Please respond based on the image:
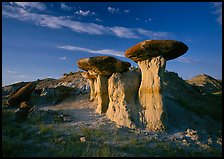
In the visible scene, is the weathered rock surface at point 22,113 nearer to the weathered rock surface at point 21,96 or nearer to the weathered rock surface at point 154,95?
the weathered rock surface at point 21,96

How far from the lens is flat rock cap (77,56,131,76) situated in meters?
12.2

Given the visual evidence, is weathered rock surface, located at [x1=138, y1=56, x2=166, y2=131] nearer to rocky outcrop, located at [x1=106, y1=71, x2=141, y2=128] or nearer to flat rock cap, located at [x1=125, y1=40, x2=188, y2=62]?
flat rock cap, located at [x1=125, y1=40, x2=188, y2=62]

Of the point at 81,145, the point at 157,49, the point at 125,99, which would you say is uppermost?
the point at 157,49

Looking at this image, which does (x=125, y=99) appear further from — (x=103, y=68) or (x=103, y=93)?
(x=103, y=93)

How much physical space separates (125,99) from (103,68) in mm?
2592

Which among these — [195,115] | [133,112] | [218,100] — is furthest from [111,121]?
[218,100]

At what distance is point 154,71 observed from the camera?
1075cm

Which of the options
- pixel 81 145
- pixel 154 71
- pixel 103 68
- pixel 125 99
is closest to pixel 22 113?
pixel 103 68

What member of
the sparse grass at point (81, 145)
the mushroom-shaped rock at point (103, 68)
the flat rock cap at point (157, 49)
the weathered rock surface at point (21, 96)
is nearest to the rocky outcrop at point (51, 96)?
the weathered rock surface at point (21, 96)

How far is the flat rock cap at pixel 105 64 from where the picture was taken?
12.2 meters

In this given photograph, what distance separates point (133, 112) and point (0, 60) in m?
6.71

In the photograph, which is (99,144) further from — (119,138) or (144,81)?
(144,81)

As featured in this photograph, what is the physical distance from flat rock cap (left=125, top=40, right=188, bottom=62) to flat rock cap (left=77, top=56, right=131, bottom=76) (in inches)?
47.3

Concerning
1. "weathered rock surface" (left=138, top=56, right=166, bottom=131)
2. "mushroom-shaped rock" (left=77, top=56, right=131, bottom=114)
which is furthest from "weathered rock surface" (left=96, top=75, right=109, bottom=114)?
"weathered rock surface" (left=138, top=56, right=166, bottom=131)
